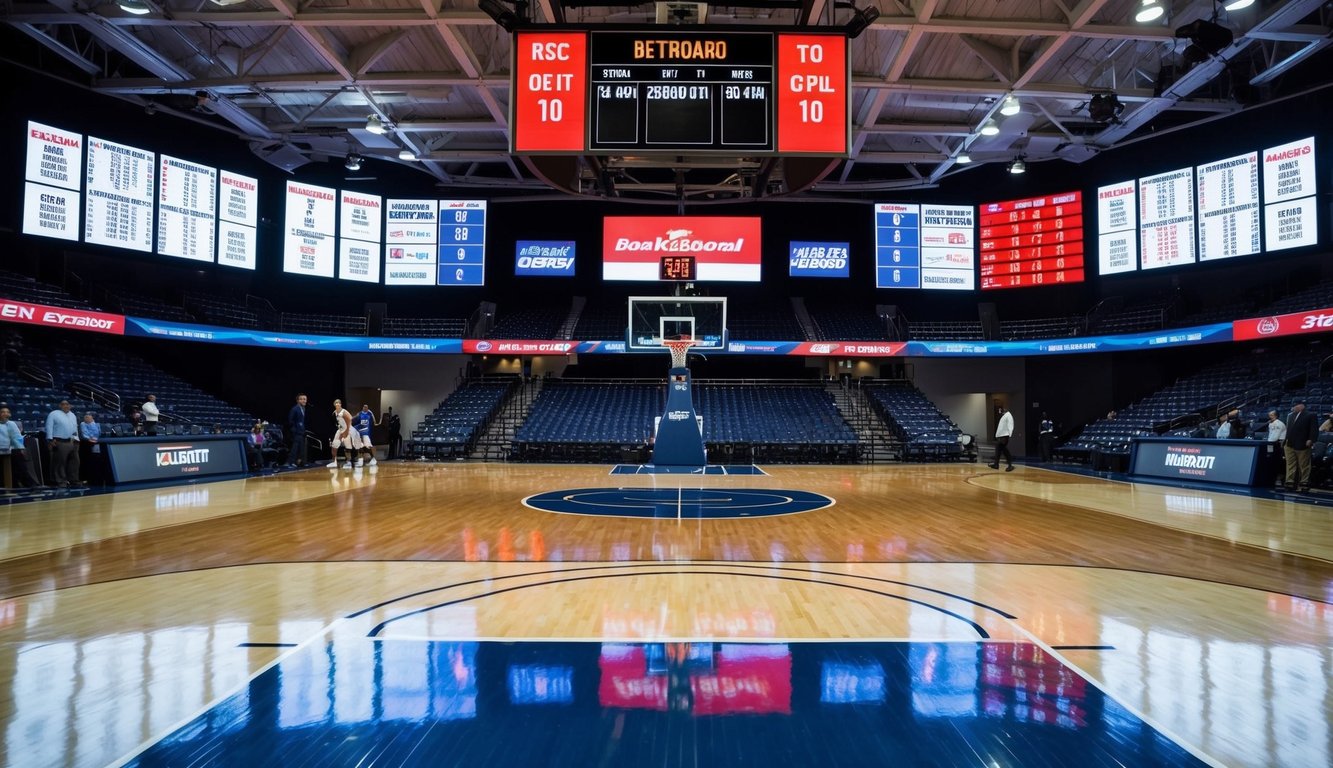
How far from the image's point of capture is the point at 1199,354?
19.5 m

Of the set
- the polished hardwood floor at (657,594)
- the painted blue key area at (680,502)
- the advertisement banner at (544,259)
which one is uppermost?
the advertisement banner at (544,259)

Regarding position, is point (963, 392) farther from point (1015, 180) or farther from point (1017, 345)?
point (1015, 180)

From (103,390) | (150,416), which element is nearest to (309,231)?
(103,390)

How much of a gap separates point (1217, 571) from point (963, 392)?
63.7ft

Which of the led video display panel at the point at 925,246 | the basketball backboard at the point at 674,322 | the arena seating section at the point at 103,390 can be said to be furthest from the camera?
the led video display panel at the point at 925,246

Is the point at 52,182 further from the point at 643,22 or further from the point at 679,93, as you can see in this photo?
the point at 679,93

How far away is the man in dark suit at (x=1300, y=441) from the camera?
1126 centimetres

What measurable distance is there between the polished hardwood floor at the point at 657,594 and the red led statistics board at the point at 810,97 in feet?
13.6

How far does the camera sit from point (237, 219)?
19047 millimetres

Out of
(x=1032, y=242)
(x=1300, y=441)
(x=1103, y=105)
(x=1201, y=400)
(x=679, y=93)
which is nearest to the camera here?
(x=679, y=93)

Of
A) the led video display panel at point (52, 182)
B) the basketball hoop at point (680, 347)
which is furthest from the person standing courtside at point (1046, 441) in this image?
the led video display panel at point (52, 182)

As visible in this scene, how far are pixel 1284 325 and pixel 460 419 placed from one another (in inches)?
797

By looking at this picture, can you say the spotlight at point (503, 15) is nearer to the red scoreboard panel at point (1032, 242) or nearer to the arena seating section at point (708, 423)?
the arena seating section at point (708, 423)

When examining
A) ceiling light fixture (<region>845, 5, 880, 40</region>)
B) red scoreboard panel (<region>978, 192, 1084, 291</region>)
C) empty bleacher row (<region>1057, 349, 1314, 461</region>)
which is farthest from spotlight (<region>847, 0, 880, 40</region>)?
red scoreboard panel (<region>978, 192, 1084, 291</region>)
